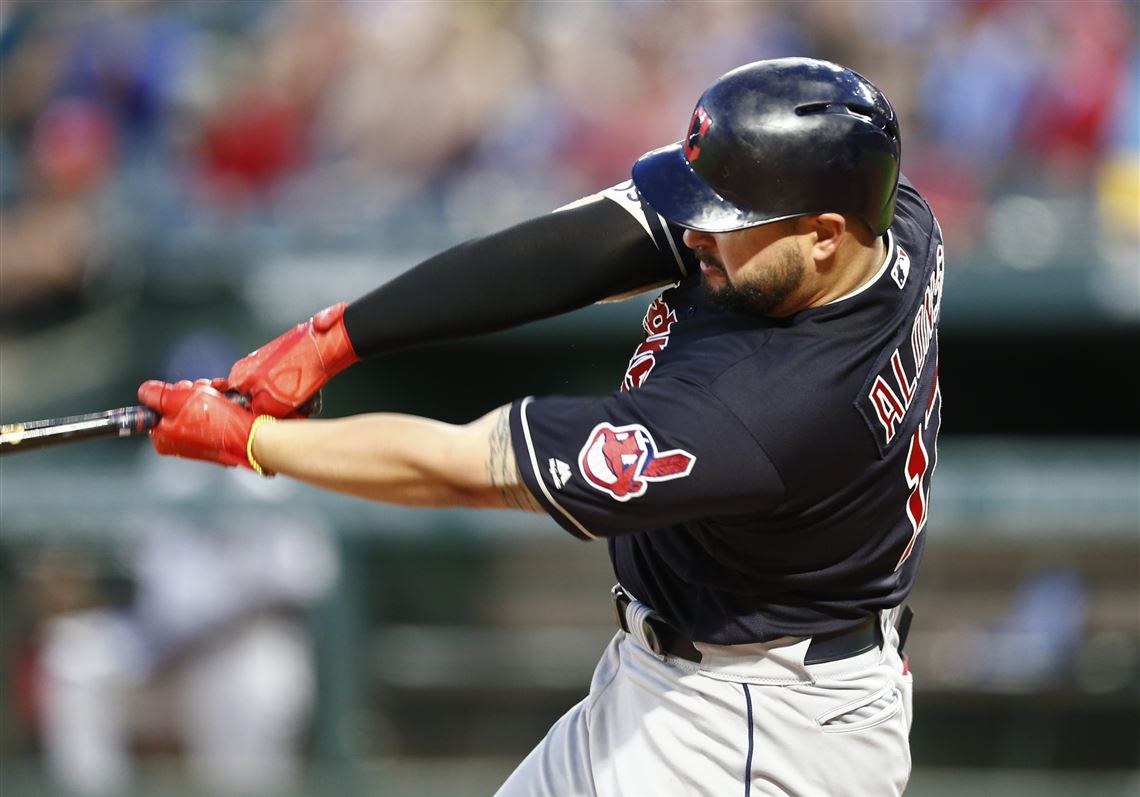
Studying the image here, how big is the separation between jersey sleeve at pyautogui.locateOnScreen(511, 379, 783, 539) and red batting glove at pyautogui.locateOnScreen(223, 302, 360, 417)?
47 cm

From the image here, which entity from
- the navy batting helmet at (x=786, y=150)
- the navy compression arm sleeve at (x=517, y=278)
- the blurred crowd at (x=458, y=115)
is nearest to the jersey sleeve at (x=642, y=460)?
the navy batting helmet at (x=786, y=150)

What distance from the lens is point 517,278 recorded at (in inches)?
96.9

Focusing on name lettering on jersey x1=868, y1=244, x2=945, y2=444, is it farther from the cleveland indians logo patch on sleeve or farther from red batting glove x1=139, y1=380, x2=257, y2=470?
red batting glove x1=139, y1=380, x2=257, y2=470

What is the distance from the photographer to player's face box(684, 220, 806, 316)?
2195 mm

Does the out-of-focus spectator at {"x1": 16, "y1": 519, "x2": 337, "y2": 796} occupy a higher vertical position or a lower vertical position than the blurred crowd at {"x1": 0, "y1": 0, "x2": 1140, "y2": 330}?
lower

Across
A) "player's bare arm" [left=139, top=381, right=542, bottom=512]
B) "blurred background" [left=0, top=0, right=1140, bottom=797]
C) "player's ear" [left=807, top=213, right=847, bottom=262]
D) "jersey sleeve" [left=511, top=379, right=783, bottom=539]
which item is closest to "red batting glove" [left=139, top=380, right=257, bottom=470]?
"player's bare arm" [left=139, top=381, right=542, bottom=512]

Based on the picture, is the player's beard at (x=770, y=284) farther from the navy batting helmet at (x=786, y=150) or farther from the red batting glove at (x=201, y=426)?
the red batting glove at (x=201, y=426)

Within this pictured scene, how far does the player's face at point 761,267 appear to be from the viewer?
220 cm

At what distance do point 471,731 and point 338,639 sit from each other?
0.51 m

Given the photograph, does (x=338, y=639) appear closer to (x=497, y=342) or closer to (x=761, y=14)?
(x=497, y=342)

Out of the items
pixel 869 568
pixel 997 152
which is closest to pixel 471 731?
pixel 869 568

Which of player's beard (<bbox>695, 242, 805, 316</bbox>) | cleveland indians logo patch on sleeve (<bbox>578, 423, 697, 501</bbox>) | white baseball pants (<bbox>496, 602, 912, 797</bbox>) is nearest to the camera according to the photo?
cleveland indians logo patch on sleeve (<bbox>578, 423, 697, 501</bbox>)

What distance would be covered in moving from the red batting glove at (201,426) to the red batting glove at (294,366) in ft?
0.39

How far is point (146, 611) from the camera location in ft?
15.9
